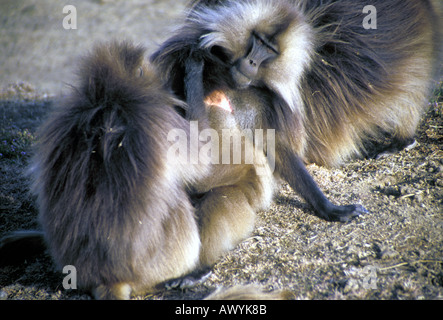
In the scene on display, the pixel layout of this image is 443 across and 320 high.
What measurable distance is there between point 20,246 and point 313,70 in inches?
115

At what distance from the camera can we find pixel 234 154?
365cm

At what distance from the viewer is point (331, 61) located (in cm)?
399

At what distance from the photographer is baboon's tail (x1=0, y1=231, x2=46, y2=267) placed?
3.41 metres

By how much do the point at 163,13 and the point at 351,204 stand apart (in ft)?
23.4

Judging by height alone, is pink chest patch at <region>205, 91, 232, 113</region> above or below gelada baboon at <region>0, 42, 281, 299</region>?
above

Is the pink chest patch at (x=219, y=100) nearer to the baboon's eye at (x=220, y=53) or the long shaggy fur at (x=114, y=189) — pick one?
the baboon's eye at (x=220, y=53)

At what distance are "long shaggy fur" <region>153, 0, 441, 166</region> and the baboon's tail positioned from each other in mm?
1663

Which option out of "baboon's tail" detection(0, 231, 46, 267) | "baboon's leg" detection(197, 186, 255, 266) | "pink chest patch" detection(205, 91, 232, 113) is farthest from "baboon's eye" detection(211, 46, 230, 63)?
"baboon's tail" detection(0, 231, 46, 267)

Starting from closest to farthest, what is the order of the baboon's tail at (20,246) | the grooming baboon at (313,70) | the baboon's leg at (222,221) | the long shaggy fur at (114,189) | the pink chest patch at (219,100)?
the long shaggy fur at (114,189) → the baboon's leg at (222,221) → the baboon's tail at (20,246) → the grooming baboon at (313,70) → the pink chest patch at (219,100)

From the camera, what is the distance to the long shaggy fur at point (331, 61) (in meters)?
3.59

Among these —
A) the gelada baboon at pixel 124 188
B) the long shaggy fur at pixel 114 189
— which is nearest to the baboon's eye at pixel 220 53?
the gelada baboon at pixel 124 188

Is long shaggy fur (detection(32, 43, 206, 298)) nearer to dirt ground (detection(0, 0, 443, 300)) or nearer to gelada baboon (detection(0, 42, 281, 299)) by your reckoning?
gelada baboon (detection(0, 42, 281, 299))

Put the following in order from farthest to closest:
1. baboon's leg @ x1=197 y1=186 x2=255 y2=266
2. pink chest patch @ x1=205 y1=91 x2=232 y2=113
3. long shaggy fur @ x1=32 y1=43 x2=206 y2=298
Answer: pink chest patch @ x1=205 y1=91 x2=232 y2=113, baboon's leg @ x1=197 y1=186 x2=255 y2=266, long shaggy fur @ x1=32 y1=43 x2=206 y2=298

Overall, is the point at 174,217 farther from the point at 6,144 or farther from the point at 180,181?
the point at 6,144
